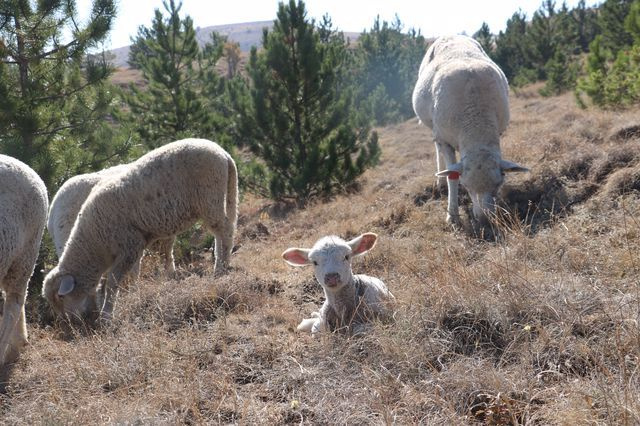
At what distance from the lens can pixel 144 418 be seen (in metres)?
3.11

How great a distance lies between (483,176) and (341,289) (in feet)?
8.95

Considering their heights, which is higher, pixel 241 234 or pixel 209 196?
pixel 209 196

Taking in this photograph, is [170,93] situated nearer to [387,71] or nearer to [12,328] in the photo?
[12,328]

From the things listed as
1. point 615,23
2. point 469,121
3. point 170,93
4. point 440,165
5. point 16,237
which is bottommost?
point 440,165

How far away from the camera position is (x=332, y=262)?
4488 mm

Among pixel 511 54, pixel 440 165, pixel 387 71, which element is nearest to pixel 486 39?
pixel 511 54

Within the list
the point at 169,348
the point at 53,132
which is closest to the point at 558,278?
the point at 169,348

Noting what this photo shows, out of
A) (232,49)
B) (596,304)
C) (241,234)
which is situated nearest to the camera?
(596,304)

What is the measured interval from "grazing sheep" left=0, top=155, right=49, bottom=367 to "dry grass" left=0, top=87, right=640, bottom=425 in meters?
0.26

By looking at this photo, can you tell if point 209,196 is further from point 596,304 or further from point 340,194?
point 340,194

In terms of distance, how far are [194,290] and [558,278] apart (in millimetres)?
3092

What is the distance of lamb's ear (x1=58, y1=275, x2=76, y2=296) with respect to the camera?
18.9 feet

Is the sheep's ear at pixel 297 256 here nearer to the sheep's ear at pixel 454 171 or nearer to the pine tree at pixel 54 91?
the sheep's ear at pixel 454 171

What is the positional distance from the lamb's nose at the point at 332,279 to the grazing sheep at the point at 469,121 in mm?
2515
